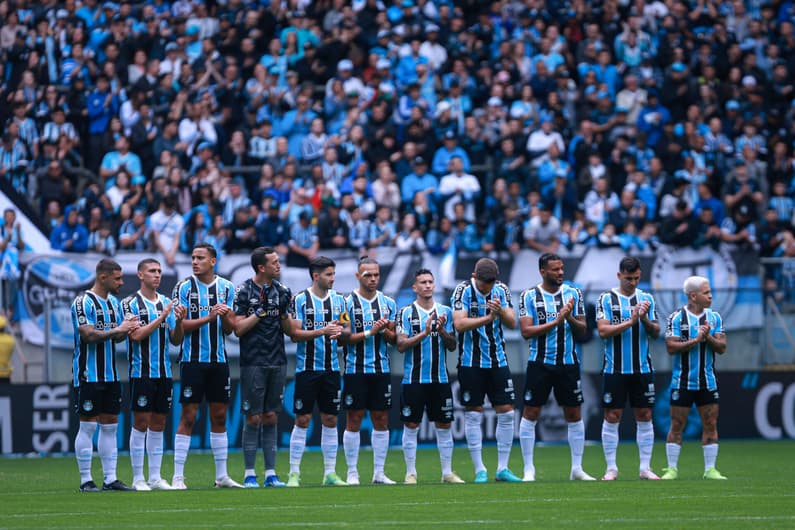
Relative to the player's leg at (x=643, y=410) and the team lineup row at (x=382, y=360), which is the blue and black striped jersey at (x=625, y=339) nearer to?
the team lineup row at (x=382, y=360)

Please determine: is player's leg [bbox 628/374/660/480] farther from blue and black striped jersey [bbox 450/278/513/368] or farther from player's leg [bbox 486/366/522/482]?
blue and black striped jersey [bbox 450/278/513/368]

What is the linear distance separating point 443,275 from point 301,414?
7.70m

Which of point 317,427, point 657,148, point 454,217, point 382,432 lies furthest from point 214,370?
point 657,148

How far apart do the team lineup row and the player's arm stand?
0.24 m

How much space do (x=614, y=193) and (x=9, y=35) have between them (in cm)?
1301

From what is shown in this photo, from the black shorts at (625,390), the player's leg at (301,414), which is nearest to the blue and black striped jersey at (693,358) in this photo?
the black shorts at (625,390)

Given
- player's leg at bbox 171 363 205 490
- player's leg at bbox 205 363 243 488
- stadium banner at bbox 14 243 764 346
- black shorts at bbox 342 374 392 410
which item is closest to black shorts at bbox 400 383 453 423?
black shorts at bbox 342 374 392 410

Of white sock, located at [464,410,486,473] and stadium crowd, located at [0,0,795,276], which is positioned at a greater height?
stadium crowd, located at [0,0,795,276]

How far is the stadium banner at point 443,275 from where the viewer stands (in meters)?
24.1

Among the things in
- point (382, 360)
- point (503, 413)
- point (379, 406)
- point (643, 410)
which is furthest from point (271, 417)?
point (643, 410)

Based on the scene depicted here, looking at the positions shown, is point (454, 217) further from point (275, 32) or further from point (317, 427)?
point (275, 32)

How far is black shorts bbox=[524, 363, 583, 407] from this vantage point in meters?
17.8

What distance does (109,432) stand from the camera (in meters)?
16.8

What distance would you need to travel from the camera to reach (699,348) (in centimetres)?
1792
